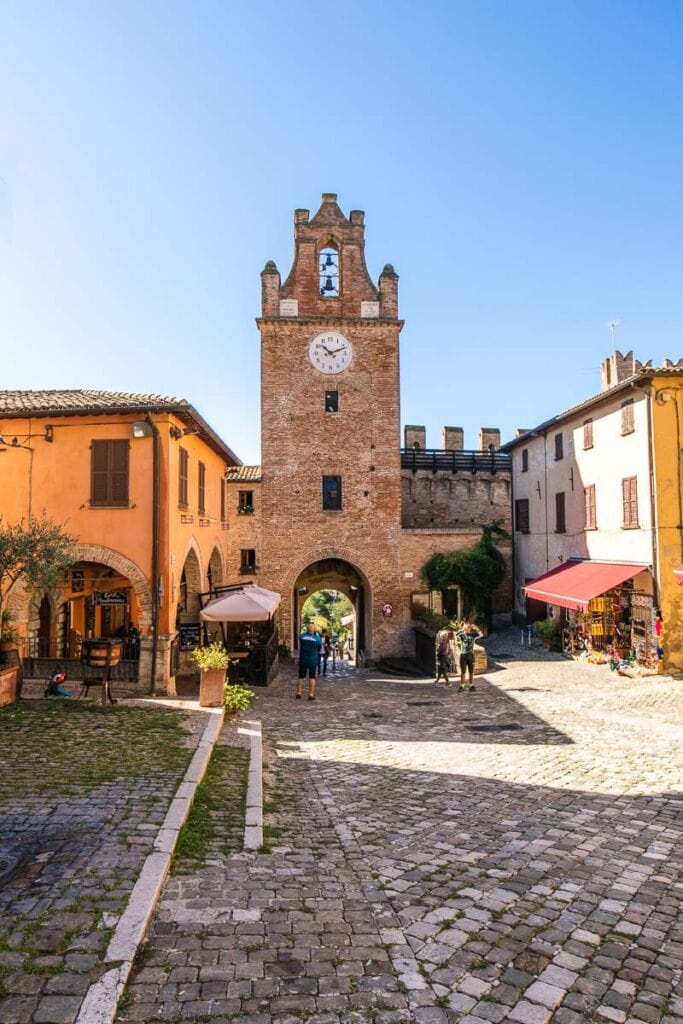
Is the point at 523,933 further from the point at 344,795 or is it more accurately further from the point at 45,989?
the point at 344,795

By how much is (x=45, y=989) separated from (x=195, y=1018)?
33.4 inches

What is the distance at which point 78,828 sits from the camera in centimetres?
609

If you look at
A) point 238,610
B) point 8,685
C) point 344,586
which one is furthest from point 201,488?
point 344,586

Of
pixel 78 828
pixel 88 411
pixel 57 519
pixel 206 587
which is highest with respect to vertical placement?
pixel 88 411

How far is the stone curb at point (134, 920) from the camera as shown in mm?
3482

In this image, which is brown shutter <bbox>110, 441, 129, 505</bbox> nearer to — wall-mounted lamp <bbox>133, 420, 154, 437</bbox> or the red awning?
wall-mounted lamp <bbox>133, 420, 154, 437</bbox>

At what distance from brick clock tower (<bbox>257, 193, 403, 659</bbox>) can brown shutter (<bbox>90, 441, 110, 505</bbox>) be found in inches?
411

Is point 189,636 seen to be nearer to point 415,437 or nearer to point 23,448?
point 23,448

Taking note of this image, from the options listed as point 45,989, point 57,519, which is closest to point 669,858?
point 45,989

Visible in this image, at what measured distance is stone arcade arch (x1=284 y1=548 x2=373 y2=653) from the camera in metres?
25.8

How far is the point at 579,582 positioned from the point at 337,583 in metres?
12.6

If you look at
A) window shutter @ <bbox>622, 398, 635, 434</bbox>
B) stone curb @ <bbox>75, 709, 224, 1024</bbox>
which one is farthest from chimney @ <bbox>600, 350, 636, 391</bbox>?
stone curb @ <bbox>75, 709, 224, 1024</bbox>

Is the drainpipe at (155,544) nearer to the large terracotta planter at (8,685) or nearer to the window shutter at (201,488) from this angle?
the large terracotta planter at (8,685)

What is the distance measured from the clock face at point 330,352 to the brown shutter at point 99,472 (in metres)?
12.3
